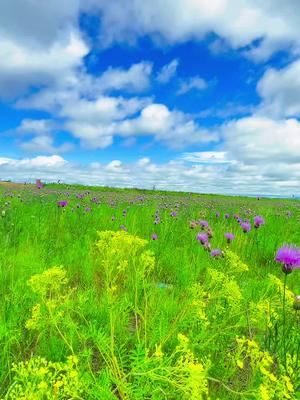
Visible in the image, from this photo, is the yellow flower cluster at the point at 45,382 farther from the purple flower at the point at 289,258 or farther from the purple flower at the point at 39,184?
the purple flower at the point at 39,184

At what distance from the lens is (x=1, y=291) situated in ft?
10.4

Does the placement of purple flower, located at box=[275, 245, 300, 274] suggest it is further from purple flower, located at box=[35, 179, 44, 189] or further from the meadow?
purple flower, located at box=[35, 179, 44, 189]

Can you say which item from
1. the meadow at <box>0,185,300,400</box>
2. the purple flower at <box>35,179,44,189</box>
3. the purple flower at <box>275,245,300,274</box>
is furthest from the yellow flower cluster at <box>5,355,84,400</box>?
the purple flower at <box>35,179,44,189</box>

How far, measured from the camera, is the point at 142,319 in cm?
259

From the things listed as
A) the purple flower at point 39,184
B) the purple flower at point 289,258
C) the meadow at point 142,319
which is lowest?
the meadow at point 142,319

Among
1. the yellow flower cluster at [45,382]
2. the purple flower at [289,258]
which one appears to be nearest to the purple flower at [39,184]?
the purple flower at [289,258]

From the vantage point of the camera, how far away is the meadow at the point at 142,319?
1593 millimetres

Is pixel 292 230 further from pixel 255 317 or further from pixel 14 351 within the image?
pixel 14 351

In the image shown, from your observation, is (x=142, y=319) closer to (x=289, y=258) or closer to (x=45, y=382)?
(x=289, y=258)

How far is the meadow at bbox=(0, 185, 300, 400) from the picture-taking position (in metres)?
1.59

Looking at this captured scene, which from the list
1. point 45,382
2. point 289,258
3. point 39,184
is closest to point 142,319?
point 289,258

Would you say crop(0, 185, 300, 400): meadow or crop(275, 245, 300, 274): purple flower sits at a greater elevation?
crop(275, 245, 300, 274): purple flower

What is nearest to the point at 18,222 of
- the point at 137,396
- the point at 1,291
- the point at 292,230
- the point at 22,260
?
the point at 22,260

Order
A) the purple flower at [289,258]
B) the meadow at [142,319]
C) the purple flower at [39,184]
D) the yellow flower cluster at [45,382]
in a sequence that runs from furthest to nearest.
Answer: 1. the purple flower at [39,184]
2. the purple flower at [289,258]
3. the meadow at [142,319]
4. the yellow flower cluster at [45,382]
